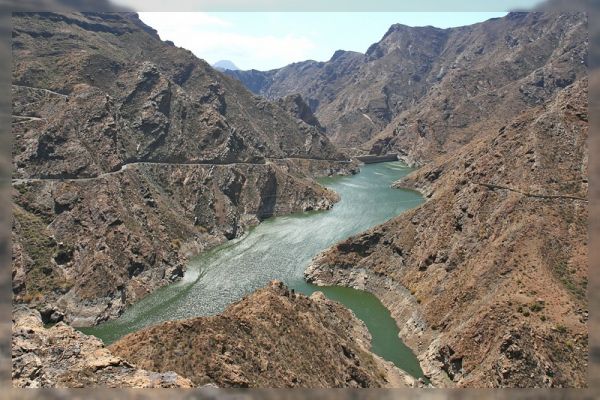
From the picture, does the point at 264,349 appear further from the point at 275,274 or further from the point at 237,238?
the point at 237,238

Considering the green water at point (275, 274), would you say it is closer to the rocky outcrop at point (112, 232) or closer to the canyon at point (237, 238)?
the canyon at point (237, 238)

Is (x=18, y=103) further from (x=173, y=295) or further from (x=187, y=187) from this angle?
(x=173, y=295)

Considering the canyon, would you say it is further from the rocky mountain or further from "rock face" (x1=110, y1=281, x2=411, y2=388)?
the rocky mountain

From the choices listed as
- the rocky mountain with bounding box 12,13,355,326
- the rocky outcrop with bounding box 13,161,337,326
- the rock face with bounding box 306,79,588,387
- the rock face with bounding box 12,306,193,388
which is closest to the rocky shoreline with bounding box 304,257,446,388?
the rock face with bounding box 306,79,588,387

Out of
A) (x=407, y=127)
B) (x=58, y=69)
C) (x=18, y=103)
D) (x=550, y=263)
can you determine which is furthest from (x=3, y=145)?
(x=407, y=127)

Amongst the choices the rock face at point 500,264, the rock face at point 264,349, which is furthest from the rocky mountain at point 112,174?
the rock face at point 264,349

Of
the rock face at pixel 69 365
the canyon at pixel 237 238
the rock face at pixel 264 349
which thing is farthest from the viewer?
the canyon at pixel 237 238
